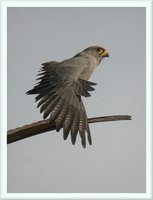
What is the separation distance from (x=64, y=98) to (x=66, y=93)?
0.27ft

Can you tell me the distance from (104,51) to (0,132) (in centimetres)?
225

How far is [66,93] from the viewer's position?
283 cm

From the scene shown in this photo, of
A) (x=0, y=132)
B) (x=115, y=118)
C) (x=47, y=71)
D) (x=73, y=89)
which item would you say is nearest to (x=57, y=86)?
(x=73, y=89)

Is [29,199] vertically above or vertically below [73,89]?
below

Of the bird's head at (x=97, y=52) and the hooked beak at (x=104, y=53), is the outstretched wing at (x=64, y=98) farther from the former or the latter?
the hooked beak at (x=104, y=53)

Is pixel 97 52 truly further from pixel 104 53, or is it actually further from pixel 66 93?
pixel 66 93

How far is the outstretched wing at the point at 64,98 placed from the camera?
234cm

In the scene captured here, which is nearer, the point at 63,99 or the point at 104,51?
the point at 63,99

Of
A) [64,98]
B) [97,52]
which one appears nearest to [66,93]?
[64,98]

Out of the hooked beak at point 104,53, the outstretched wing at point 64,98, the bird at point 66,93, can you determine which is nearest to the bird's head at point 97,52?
the hooked beak at point 104,53

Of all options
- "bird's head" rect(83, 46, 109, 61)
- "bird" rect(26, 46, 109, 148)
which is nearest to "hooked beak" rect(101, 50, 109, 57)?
"bird's head" rect(83, 46, 109, 61)

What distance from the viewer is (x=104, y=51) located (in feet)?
14.7
